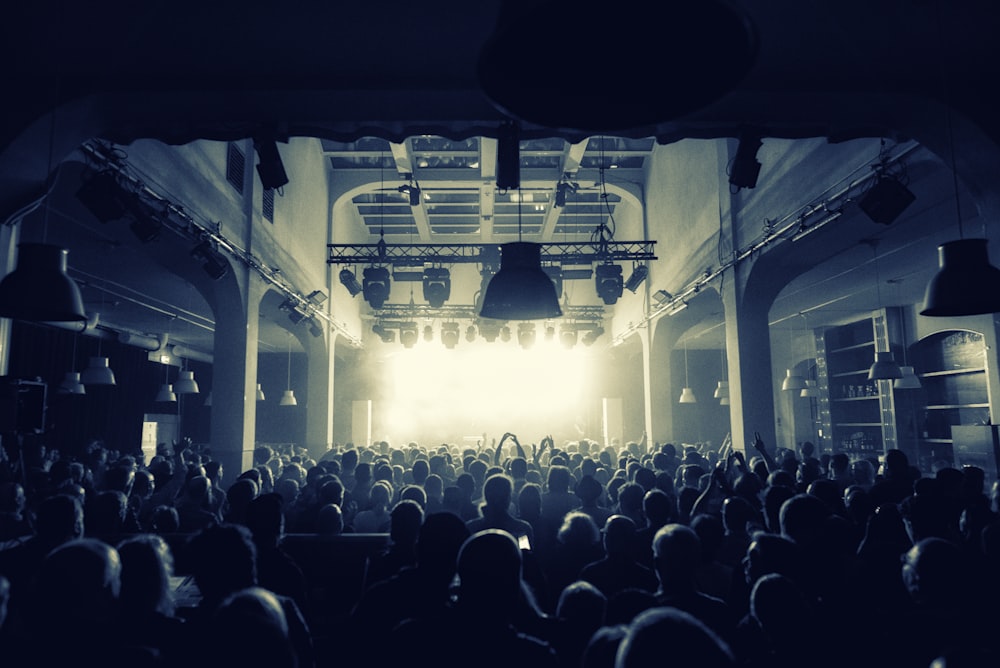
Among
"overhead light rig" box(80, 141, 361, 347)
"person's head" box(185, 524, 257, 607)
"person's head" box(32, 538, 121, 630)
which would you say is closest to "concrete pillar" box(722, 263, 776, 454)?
"overhead light rig" box(80, 141, 361, 347)

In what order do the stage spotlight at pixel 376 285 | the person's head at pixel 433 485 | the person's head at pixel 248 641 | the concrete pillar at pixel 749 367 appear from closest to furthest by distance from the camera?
1. the person's head at pixel 248 641
2. the person's head at pixel 433 485
3. the concrete pillar at pixel 749 367
4. the stage spotlight at pixel 376 285

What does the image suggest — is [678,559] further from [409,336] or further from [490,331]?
[409,336]

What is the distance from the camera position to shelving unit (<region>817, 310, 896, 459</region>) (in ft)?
47.1

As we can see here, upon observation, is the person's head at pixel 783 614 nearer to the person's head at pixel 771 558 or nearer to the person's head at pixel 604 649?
the person's head at pixel 604 649

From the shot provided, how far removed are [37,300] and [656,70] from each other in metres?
3.57

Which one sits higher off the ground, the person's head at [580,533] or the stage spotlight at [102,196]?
the stage spotlight at [102,196]

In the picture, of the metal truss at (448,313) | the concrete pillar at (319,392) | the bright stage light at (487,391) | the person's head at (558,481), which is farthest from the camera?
the bright stage light at (487,391)

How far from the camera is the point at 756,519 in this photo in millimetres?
4633

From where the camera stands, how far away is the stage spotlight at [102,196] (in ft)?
19.0

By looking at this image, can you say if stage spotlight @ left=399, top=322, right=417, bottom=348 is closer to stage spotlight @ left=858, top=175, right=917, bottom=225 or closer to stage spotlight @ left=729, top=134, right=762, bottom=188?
stage spotlight @ left=729, top=134, right=762, bottom=188

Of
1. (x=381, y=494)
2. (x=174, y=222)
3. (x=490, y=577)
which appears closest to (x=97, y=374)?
(x=174, y=222)

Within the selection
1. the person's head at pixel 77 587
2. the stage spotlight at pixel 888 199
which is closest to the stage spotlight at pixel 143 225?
the person's head at pixel 77 587

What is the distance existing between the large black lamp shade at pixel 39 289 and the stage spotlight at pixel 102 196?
236cm

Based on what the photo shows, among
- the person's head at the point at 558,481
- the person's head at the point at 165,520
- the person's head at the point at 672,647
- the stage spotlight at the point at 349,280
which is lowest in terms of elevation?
the person's head at the point at 165,520
